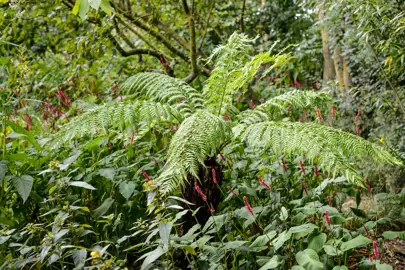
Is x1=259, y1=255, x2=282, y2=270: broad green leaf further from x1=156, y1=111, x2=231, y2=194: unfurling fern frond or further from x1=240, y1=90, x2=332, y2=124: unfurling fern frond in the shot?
x1=240, y1=90, x2=332, y2=124: unfurling fern frond

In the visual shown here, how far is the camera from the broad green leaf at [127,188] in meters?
2.32

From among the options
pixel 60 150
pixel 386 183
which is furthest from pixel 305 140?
pixel 386 183

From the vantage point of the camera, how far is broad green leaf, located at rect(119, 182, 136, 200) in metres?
2.32

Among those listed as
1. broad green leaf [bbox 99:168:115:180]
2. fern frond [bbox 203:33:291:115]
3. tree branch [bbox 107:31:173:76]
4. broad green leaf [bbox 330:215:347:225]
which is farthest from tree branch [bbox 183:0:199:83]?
broad green leaf [bbox 330:215:347:225]

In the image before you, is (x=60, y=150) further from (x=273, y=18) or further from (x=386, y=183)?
(x=273, y=18)

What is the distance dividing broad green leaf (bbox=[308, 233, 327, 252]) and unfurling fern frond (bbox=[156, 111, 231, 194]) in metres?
0.57

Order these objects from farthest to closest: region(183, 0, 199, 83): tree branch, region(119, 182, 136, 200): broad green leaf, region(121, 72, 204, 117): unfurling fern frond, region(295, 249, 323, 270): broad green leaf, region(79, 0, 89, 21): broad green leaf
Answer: region(183, 0, 199, 83): tree branch
region(121, 72, 204, 117): unfurling fern frond
region(119, 182, 136, 200): broad green leaf
region(295, 249, 323, 270): broad green leaf
region(79, 0, 89, 21): broad green leaf

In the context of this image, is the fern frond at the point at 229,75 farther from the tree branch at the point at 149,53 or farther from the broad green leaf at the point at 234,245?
the tree branch at the point at 149,53

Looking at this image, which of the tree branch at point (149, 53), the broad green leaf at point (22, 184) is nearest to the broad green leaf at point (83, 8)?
the broad green leaf at point (22, 184)

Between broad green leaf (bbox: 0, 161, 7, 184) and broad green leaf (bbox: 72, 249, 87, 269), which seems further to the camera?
broad green leaf (bbox: 0, 161, 7, 184)

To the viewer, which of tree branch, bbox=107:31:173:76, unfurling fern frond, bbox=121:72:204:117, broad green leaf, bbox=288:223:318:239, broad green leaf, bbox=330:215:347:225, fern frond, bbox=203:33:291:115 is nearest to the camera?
broad green leaf, bbox=288:223:318:239

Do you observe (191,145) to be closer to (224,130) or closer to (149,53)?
(224,130)

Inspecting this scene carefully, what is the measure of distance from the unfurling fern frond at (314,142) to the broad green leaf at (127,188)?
0.62 meters

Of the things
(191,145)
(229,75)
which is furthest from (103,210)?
(229,75)
